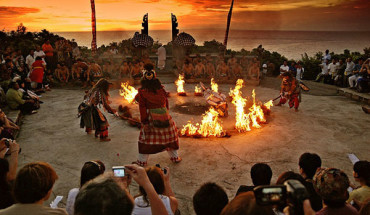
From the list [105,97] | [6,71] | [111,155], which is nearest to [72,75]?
[6,71]

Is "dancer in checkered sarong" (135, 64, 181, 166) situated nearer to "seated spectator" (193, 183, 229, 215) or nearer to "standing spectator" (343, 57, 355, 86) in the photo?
"seated spectator" (193, 183, 229, 215)

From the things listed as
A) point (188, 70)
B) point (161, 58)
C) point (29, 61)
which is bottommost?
point (188, 70)

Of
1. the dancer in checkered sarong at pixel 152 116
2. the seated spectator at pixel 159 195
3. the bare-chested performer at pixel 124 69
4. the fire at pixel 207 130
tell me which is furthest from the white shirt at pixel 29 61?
the seated spectator at pixel 159 195

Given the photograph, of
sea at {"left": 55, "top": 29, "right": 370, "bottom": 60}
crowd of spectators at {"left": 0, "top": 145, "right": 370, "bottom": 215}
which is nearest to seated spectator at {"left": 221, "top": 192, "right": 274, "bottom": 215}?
crowd of spectators at {"left": 0, "top": 145, "right": 370, "bottom": 215}

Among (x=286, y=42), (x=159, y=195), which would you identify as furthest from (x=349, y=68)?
(x=286, y=42)

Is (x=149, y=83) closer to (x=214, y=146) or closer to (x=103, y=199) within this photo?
(x=214, y=146)

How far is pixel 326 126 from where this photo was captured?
362 inches

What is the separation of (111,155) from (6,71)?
18.5 feet

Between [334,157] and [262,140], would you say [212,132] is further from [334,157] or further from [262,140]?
[334,157]

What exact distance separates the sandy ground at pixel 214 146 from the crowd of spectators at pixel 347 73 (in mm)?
2712

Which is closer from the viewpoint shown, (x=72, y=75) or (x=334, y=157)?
(x=334, y=157)

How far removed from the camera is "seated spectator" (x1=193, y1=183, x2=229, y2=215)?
258cm

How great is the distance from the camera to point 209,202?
258cm

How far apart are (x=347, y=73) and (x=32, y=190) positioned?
49.8ft
